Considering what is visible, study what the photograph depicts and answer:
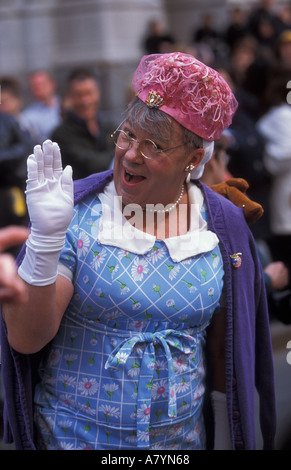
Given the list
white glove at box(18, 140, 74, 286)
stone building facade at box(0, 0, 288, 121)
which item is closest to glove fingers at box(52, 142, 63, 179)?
white glove at box(18, 140, 74, 286)

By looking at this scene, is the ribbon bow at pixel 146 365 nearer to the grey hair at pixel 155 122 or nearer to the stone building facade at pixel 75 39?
the grey hair at pixel 155 122

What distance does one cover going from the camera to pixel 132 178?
83.3 inches

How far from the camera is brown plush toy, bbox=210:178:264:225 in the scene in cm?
236

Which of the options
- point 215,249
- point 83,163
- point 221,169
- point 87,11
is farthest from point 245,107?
point 87,11

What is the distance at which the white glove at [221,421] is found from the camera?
2.43m

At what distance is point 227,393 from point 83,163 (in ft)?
9.15

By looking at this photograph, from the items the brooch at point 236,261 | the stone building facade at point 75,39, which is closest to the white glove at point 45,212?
the brooch at point 236,261

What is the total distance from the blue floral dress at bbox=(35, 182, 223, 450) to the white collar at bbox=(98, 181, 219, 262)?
0.05ft

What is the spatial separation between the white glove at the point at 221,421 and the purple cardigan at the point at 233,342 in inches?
3.9

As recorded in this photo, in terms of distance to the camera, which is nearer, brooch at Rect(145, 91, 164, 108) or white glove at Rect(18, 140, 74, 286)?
white glove at Rect(18, 140, 74, 286)

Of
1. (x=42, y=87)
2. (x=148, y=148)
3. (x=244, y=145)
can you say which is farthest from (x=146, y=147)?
(x=42, y=87)

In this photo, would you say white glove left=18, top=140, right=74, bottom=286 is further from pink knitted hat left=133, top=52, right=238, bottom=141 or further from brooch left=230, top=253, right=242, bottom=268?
brooch left=230, top=253, right=242, bottom=268

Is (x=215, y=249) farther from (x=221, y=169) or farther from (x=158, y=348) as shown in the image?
(x=221, y=169)

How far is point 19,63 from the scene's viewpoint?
11492 mm
